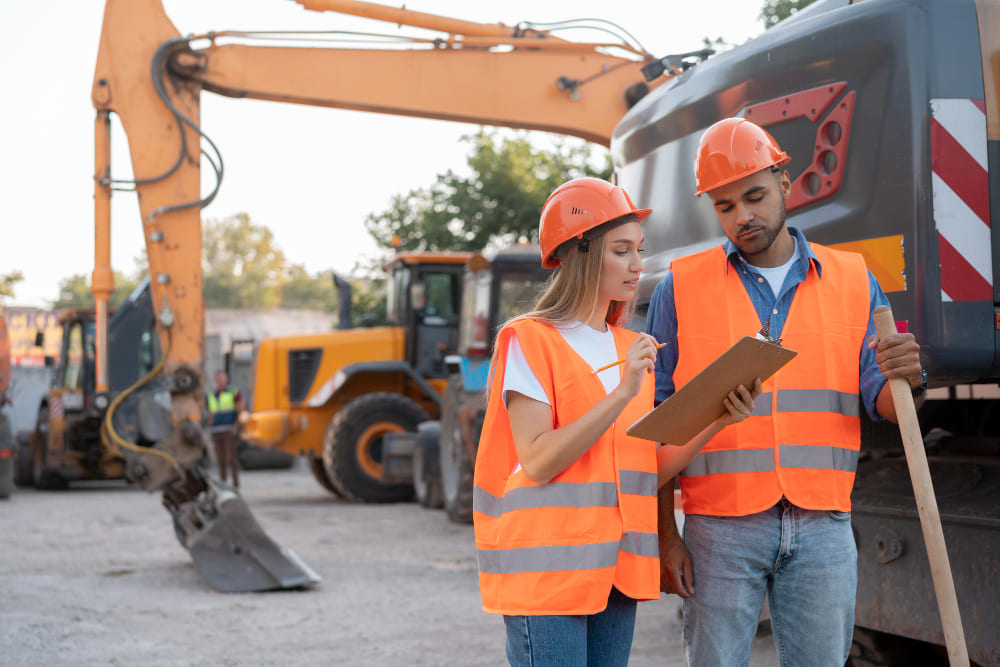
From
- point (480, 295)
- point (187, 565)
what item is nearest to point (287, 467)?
point (480, 295)

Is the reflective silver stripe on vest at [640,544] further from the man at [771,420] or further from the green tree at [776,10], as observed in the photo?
the green tree at [776,10]

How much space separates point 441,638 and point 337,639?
0.56 metres

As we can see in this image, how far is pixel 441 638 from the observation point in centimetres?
555

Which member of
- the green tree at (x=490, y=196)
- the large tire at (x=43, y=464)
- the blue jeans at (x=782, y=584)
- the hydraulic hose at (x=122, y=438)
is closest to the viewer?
the blue jeans at (x=782, y=584)

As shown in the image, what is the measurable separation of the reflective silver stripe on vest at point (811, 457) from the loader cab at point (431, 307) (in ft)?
36.7

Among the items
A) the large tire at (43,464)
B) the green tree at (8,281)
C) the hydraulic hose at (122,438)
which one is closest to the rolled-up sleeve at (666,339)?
the hydraulic hose at (122,438)

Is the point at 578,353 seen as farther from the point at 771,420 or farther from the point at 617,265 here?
the point at 771,420

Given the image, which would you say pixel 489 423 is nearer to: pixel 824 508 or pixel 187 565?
pixel 824 508

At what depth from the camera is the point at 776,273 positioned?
8.11 feet

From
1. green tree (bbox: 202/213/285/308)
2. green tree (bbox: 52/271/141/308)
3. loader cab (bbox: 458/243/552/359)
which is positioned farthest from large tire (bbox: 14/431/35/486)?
green tree (bbox: 202/213/285/308)

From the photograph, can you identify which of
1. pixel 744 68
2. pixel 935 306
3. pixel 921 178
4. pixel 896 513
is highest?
pixel 744 68

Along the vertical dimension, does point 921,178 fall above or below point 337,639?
above

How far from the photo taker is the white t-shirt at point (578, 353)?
6.91 ft

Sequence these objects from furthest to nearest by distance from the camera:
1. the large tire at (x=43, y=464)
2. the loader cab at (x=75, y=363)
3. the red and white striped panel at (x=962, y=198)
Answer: the large tire at (x=43, y=464) → the loader cab at (x=75, y=363) → the red and white striped panel at (x=962, y=198)
